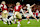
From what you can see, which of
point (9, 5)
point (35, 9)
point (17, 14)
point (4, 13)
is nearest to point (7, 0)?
point (9, 5)

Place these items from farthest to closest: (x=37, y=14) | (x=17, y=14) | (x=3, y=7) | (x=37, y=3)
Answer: (x=37, y=3), (x=37, y=14), (x=3, y=7), (x=17, y=14)

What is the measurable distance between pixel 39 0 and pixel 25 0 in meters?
1.41

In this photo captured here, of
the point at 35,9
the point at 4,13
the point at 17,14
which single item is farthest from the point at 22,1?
the point at 17,14

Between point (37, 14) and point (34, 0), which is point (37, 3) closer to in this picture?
point (34, 0)

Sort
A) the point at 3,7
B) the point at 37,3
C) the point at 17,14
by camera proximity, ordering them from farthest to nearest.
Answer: the point at 37,3 → the point at 3,7 → the point at 17,14

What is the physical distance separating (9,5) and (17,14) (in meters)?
7.30

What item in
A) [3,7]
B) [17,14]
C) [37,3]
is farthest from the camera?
[37,3]

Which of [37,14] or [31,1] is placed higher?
[31,1]

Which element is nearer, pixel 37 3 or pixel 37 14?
pixel 37 14

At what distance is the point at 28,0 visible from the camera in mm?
16328

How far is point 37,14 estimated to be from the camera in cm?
1544

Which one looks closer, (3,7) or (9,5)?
(3,7)

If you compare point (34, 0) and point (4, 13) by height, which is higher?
point (34, 0)

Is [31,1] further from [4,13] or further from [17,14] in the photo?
[17,14]
